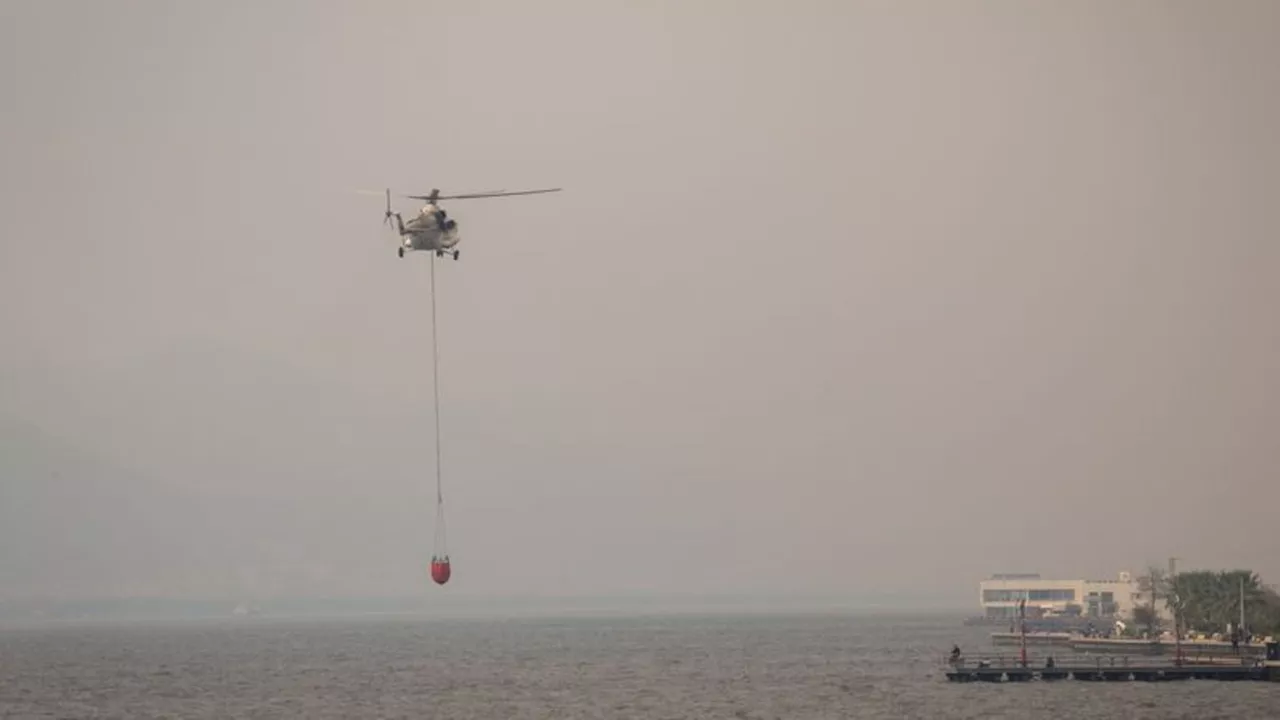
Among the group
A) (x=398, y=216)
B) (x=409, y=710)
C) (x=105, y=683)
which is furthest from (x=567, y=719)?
(x=105, y=683)

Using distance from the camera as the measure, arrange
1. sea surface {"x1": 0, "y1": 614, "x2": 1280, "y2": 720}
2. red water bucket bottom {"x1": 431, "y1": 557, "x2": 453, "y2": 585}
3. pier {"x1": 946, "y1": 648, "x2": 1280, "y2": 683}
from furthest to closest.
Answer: pier {"x1": 946, "y1": 648, "x2": 1280, "y2": 683} < sea surface {"x1": 0, "y1": 614, "x2": 1280, "y2": 720} < red water bucket bottom {"x1": 431, "y1": 557, "x2": 453, "y2": 585}

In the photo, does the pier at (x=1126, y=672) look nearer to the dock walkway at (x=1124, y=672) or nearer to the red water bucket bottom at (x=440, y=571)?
the dock walkway at (x=1124, y=672)

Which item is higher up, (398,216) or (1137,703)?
(398,216)

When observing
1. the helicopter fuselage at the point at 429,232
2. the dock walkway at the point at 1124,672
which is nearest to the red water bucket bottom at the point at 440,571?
the helicopter fuselage at the point at 429,232

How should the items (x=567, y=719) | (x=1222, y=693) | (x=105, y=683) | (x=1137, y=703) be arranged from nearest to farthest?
(x=567, y=719) → (x=1137, y=703) → (x=1222, y=693) → (x=105, y=683)

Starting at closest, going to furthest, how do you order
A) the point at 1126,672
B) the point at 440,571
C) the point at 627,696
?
1. the point at 440,571
2. the point at 627,696
3. the point at 1126,672

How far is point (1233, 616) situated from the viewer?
19512 centimetres

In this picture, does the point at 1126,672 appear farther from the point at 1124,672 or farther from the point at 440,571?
the point at 440,571

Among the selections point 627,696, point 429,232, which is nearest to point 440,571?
point 429,232

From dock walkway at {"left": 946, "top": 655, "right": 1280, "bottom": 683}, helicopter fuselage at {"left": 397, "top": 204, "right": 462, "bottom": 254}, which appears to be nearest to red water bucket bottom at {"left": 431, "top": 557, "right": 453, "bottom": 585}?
helicopter fuselage at {"left": 397, "top": 204, "right": 462, "bottom": 254}

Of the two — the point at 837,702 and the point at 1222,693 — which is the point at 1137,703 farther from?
the point at 837,702

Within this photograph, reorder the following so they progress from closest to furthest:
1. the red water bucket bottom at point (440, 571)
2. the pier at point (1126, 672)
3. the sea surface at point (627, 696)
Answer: the red water bucket bottom at point (440, 571) < the sea surface at point (627, 696) < the pier at point (1126, 672)

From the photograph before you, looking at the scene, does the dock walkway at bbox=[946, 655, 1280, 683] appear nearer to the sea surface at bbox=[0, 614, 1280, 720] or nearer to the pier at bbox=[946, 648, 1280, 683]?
the pier at bbox=[946, 648, 1280, 683]

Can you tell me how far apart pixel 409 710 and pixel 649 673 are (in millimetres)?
53103
